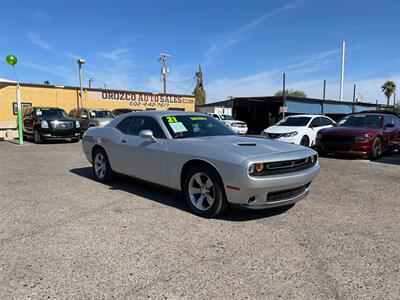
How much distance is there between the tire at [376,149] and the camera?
405 inches

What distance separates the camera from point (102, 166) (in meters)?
6.71

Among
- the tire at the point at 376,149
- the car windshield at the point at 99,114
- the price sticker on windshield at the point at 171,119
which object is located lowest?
the tire at the point at 376,149

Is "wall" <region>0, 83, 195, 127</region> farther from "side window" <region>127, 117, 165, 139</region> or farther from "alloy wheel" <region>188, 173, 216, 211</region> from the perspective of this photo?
"alloy wheel" <region>188, 173, 216, 211</region>

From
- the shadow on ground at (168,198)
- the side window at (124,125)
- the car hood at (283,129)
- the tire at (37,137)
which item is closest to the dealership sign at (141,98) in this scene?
the tire at (37,137)

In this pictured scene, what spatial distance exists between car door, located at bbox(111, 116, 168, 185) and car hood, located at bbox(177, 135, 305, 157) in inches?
17.7

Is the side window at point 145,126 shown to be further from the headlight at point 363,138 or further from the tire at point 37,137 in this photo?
the tire at point 37,137

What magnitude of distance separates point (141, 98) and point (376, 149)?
23.1 metres

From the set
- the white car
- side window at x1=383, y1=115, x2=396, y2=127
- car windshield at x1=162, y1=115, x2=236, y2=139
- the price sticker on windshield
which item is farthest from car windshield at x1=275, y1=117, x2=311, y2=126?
the price sticker on windshield

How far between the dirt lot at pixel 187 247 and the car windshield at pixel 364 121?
19.1 feet

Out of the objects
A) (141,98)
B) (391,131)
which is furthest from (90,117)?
(391,131)

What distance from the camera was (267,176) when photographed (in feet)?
13.4

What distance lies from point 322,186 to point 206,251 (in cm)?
386

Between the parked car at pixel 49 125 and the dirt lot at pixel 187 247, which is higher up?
the parked car at pixel 49 125

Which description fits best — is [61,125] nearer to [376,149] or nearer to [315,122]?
[315,122]
